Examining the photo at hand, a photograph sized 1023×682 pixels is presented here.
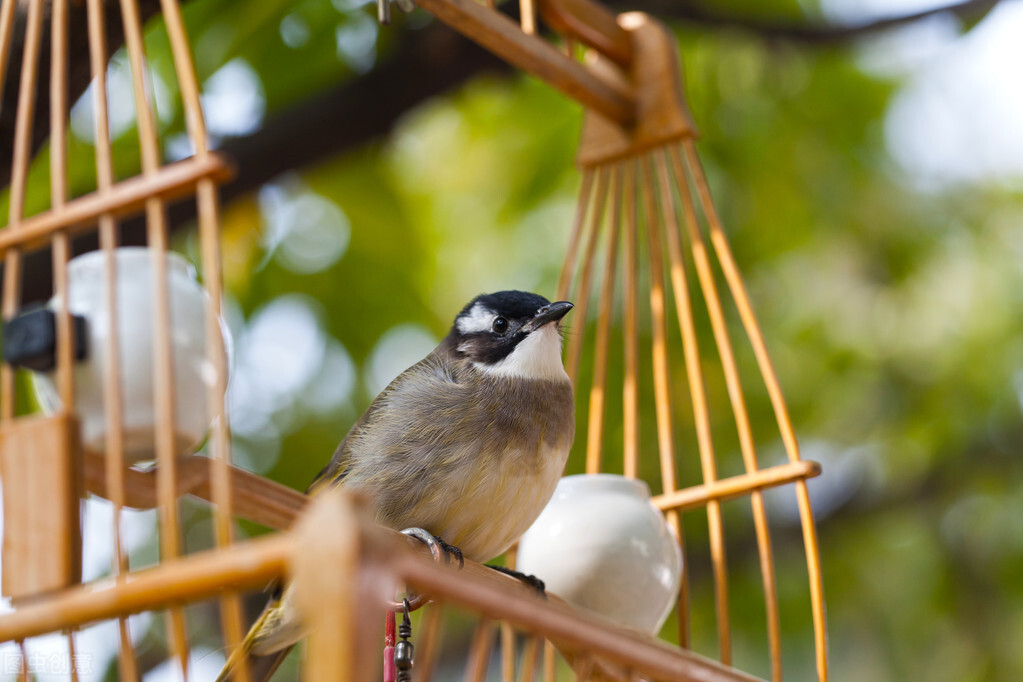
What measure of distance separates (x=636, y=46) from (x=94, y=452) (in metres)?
1.81

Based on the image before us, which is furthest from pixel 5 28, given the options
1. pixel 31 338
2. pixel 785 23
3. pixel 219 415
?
pixel 785 23

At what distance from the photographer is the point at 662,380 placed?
8.09 ft

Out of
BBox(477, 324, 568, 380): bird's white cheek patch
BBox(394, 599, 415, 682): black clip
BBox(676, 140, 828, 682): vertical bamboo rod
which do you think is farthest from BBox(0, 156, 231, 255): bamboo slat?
BBox(676, 140, 828, 682): vertical bamboo rod

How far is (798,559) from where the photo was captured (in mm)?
4668

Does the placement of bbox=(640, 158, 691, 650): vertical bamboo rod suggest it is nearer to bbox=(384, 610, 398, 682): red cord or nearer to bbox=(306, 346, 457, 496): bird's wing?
bbox=(306, 346, 457, 496): bird's wing

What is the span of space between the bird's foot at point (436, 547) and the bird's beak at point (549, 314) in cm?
56

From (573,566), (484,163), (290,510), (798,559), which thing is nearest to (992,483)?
(798,559)

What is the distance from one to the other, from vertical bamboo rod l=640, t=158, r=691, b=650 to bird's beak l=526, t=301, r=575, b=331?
322 mm

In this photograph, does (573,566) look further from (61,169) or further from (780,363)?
(780,363)

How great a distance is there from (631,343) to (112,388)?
1.53 meters

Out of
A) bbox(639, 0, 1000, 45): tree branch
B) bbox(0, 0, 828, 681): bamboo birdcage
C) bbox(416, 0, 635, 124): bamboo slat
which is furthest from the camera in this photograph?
bbox(639, 0, 1000, 45): tree branch

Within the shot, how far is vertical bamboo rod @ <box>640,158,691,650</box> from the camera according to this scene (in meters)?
2.37

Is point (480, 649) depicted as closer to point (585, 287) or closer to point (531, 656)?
point (531, 656)

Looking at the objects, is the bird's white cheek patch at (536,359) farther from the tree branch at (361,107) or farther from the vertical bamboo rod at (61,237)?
the tree branch at (361,107)
